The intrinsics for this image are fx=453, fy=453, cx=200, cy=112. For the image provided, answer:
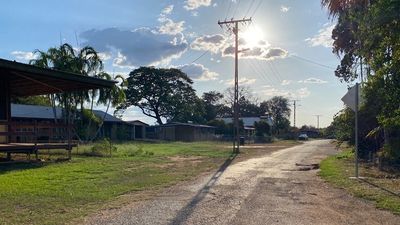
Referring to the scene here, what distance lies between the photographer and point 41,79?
878 inches

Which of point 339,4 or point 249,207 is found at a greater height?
point 339,4

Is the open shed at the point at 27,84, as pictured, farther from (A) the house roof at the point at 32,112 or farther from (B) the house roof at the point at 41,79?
(A) the house roof at the point at 32,112

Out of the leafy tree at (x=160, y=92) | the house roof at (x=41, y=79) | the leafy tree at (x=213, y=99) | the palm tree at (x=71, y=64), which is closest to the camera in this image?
the house roof at (x=41, y=79)

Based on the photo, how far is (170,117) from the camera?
88.1 m

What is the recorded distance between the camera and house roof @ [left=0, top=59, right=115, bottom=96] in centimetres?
1899

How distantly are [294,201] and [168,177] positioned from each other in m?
5.66

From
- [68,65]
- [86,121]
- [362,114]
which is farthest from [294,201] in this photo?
[86,121]

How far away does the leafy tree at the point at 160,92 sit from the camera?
84.9m

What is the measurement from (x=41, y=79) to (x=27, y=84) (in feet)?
9.82

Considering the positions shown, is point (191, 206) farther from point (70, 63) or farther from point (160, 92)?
point (160, 92)

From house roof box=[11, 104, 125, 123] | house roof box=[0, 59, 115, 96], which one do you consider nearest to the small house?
house roof box=[11, 104, 125, 123]

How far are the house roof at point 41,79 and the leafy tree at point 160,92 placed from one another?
56.6 meters

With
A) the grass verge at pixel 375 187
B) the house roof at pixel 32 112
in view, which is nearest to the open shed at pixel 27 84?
the grass verge at pixel 375 187

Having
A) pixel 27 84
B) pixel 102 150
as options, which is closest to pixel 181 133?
pixel 102 150
